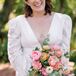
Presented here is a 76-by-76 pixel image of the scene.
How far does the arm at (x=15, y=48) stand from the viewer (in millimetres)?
4129

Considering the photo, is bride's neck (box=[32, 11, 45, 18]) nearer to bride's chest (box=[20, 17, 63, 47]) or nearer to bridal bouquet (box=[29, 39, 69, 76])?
bride's chest (box=[20, 17, 63, 47])

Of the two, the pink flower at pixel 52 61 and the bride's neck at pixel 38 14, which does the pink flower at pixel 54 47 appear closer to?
the pink flower at pixel 52 61

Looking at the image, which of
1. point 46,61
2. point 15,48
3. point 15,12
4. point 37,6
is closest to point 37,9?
point 37,6

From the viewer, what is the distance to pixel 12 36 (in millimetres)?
4137

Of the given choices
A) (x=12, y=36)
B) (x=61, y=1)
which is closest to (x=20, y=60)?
(x=12, y=36)

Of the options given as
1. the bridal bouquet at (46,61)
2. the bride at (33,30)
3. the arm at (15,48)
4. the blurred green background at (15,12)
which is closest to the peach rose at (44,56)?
the bridal bouquet at (46,61)

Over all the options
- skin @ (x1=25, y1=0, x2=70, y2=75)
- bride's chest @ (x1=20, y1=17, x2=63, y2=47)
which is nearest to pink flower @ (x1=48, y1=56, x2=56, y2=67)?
bride's chest @ (x1=20, y1=17, x2=63, y2=47)

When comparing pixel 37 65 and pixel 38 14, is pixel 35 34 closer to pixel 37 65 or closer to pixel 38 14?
pixel 38 14

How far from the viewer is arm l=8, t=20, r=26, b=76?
4129mm

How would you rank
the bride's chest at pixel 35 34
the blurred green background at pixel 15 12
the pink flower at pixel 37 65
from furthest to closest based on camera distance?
1. the blurred green background at pixel 15 12
2. the bride's chest at pixel 35 34
3. the pink flower at pixel 37 65

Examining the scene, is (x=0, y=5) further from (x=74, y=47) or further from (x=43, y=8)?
(x=43, y=8)

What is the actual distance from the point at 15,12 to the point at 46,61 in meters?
5.28

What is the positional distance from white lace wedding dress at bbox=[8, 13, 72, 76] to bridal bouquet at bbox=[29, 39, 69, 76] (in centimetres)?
18

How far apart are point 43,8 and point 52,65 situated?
588mm
